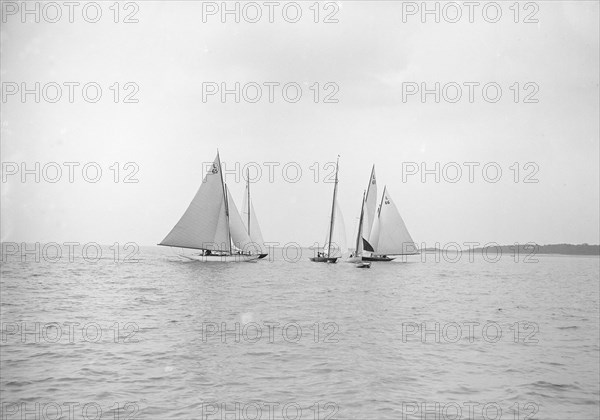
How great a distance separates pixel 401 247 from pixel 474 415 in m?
77.3

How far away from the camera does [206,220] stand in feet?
214

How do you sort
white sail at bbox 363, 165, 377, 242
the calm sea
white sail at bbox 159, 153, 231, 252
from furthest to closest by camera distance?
white sail at bbox 363, 165, 377, 242 < white sail at bbox 159, 153, 231, 252 < the calm sea

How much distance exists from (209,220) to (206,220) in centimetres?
42

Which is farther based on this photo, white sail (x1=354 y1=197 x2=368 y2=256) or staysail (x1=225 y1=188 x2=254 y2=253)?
white sail (x1=354 y1=197 x2=368 y2=256)

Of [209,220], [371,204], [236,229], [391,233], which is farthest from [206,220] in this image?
[391,233]

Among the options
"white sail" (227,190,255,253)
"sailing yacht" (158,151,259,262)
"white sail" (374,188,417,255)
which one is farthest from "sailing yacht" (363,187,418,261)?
"sailing yacht" (158,151,259,262)

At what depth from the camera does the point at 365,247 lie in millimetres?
86875

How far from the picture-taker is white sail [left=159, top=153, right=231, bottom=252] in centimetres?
6431

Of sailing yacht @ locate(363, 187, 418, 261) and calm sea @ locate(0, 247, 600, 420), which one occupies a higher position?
sailing yacht @ locate(363, 187, 418, 261)

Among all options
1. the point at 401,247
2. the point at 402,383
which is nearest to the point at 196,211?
the point at 401,247

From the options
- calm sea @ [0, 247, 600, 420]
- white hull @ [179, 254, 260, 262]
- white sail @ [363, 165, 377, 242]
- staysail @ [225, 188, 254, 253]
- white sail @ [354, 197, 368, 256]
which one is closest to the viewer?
calm sea @ [0, 247, 600, 420]

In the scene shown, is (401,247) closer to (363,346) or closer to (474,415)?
(363,346)

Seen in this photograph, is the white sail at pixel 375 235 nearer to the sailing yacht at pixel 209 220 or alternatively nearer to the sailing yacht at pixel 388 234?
the sailing yacht at pixel 388 234

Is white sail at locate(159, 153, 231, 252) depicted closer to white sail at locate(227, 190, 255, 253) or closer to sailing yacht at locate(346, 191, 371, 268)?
white sail at locate(227, 190, 255, 253)
